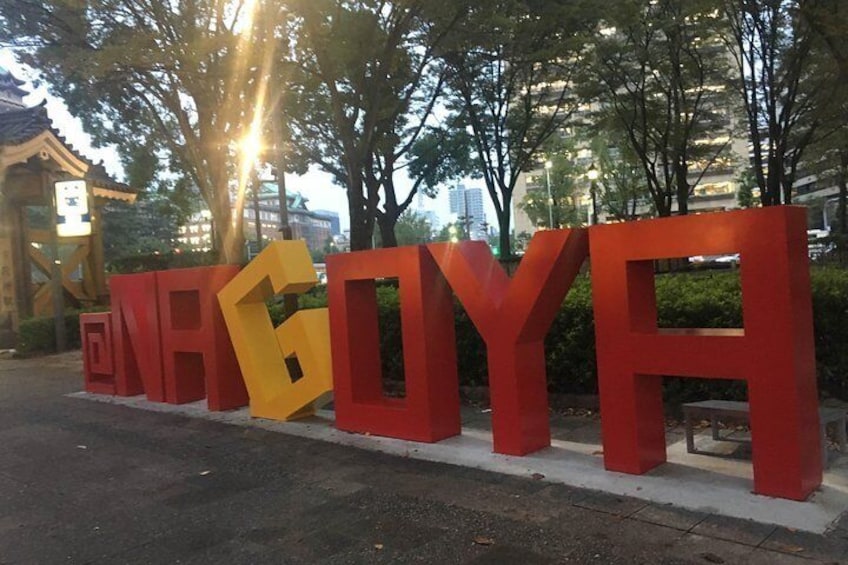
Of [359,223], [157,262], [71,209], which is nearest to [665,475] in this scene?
[359,223]

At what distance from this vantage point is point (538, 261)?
5.57m

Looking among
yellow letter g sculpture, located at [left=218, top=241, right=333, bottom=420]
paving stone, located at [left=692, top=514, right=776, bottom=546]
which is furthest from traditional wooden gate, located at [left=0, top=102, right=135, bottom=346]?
paving stone, located at [left=692, top=514, right=776, bottom=546]

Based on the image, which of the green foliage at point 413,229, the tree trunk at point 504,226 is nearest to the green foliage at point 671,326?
the tree trunk at point 504,226

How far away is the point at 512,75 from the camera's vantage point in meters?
22.8

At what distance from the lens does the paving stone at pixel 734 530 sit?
3.90m

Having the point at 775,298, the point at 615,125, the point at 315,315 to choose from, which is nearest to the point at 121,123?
the point at 315,315

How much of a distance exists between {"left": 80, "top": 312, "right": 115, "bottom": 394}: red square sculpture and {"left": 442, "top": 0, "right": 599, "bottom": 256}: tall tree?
9859mm

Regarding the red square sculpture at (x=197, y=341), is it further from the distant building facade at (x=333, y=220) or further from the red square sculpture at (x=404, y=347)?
the distant building facade at (x=333, y=220)

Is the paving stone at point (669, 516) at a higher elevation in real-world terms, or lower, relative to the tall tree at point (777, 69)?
lower

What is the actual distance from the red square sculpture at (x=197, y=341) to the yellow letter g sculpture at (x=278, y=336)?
35 cm

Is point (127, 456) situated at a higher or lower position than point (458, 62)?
lower

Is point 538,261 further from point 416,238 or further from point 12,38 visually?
point 416,238

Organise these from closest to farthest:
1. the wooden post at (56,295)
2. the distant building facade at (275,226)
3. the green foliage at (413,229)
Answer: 1. the wooden post at (56,295)
2. the distant building facade at (275,226)
3. the green foliage at (413,229)

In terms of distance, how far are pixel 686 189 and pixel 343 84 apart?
14.1m
